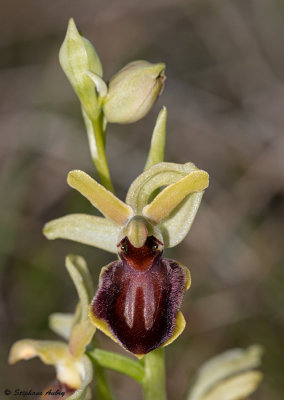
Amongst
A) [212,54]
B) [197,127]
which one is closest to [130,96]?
[197,127]

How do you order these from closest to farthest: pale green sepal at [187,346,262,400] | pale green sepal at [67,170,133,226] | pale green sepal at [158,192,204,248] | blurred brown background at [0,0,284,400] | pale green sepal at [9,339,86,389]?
pale green sepal at [67,170,133,226] < pale green sepal at [158,192,204,248] < pale green sepal at [9,339,86,389] < pale green sepal at [187,346,262,400] < blurred brown background at [0,0,284,400]

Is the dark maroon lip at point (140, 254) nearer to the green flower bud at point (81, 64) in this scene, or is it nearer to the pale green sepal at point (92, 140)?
the pale green sepal at point (92, 140)

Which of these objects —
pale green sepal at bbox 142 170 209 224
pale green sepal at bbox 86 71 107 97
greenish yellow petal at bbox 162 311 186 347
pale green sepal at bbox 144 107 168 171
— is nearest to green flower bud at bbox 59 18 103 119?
pale green sepal at bbox 86 71 107 97

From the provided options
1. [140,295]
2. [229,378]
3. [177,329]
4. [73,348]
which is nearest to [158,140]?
[140,295]

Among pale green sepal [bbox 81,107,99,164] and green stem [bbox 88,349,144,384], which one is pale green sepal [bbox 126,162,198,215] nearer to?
pale green sepal [bbox 81,107,99,164]

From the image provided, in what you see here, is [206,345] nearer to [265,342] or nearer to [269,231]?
[265,342]

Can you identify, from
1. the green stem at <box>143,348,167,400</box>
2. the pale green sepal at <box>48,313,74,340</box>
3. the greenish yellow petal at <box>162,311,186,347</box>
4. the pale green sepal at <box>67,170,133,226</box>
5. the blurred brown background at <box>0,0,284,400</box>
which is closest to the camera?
the greenish yellow petal at <box>162,311,186,347</box>

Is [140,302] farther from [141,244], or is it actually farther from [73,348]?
[73,348]
